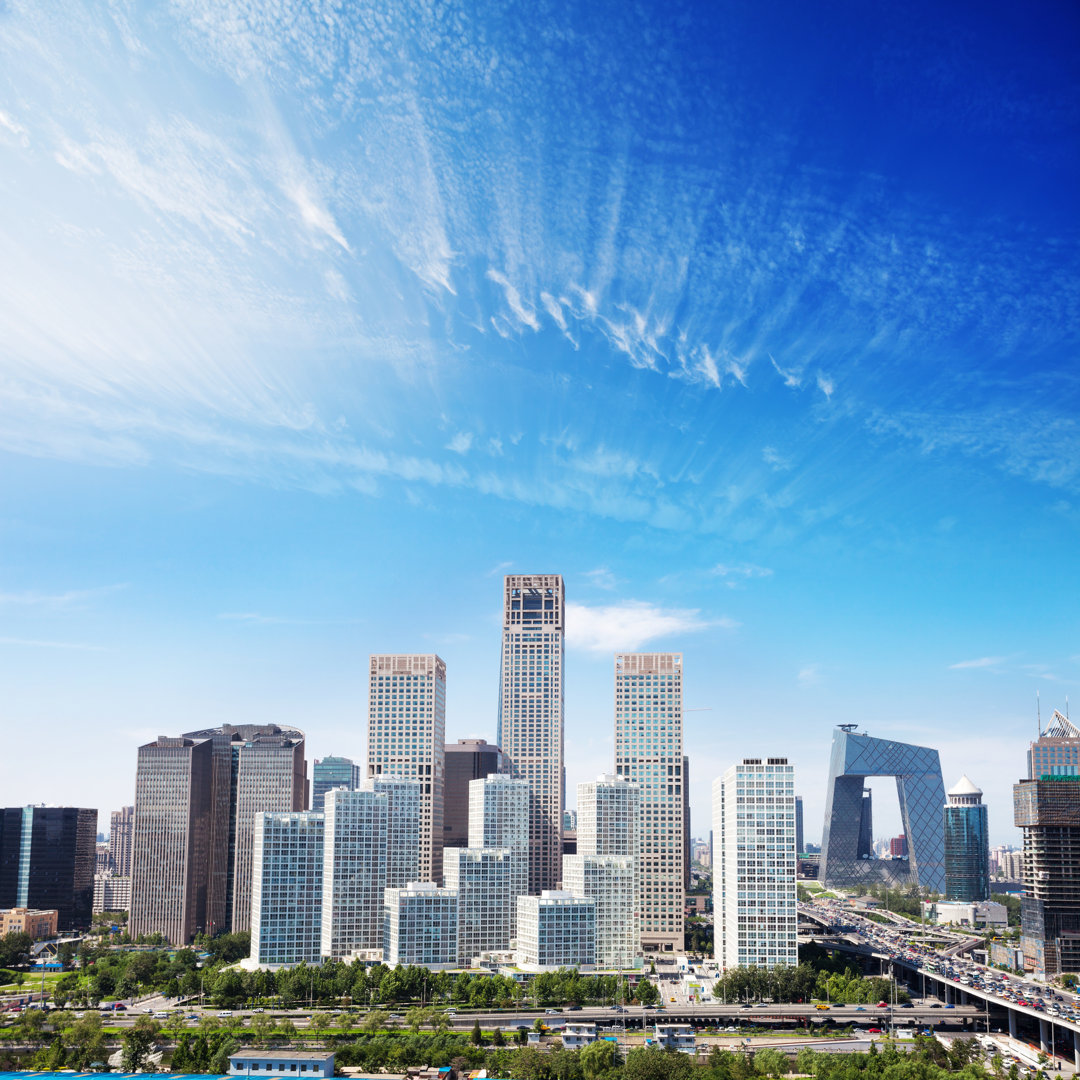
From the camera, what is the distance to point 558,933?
3620 inches

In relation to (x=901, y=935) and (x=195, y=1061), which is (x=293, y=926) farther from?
(x=901, y=935)

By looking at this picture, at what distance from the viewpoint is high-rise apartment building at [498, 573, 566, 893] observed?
126125 millimetres

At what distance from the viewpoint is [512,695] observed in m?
129

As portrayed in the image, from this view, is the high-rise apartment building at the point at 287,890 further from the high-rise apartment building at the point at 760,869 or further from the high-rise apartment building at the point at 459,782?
the high-rise apartment building at the point at 459,782

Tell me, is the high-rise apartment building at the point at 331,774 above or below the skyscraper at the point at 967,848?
above

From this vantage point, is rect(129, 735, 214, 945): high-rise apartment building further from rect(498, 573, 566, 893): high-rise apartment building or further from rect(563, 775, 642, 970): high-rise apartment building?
rect(563, 775, 642, 970): high-rise apartment building

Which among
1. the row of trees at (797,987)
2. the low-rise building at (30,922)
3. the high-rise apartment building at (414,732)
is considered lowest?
the low-rise building at (30,922)

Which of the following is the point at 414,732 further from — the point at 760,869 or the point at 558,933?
the point at 760,869

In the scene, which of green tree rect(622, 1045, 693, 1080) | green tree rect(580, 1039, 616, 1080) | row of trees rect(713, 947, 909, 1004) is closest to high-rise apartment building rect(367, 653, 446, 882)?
row of trees rect(713, 947, 909, 1004)

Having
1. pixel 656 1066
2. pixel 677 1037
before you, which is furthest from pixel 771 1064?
pixel 656 1066

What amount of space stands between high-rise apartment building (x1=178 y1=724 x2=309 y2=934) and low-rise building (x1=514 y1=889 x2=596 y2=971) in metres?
39.5

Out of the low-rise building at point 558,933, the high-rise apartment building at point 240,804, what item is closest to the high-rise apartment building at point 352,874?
the low-rise building at point 558,933

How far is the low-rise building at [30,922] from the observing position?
413ft

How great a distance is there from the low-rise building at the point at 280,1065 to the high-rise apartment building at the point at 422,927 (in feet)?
82.1
